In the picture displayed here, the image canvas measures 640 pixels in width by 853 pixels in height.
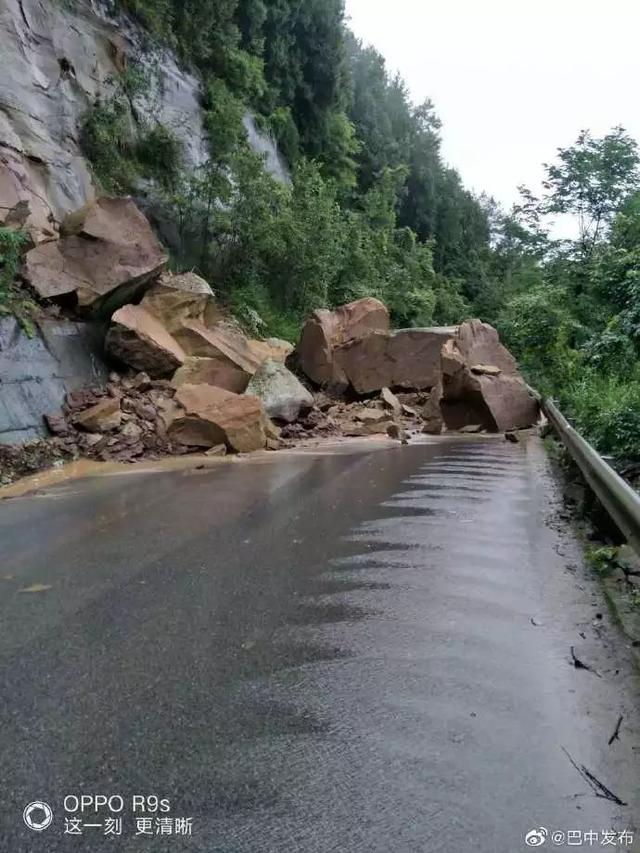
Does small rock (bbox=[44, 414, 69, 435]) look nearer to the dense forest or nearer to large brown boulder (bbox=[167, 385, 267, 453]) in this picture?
large brown boulder (bbox=[167, 385, 267, 453])

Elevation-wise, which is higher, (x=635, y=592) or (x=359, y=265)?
(x=359, y=265)

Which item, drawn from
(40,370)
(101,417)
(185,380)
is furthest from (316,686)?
(185,380)

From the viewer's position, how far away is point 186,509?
680cm

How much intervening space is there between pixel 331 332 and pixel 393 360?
1.94m

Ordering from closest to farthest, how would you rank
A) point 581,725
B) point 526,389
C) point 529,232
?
point 581,725, point 526,389, point 529,232

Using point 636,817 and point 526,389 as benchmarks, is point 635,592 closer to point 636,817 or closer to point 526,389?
point 636,817

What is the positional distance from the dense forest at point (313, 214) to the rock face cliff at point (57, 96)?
626 millimetres

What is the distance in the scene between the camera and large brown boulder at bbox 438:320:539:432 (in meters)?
15.5

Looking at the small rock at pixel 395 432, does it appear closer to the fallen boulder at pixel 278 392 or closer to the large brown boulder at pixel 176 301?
the fallen boulder at pixel 278 392

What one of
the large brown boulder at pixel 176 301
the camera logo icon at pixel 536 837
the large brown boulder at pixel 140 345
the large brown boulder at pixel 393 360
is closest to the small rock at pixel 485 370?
the large brown boulder at pixel 393 360

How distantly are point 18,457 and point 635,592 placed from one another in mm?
8095

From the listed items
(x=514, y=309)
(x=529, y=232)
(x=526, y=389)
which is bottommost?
(x=526, y=389)

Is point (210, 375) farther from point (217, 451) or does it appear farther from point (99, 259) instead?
point (217, 451)

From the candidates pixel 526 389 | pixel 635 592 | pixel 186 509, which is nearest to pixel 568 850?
pixel 635 592
